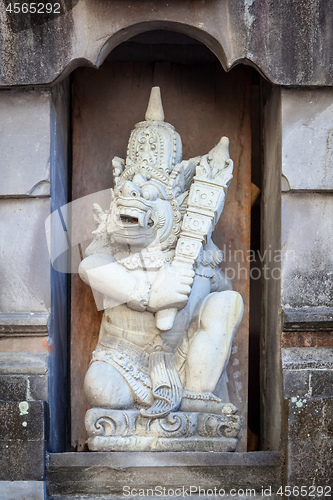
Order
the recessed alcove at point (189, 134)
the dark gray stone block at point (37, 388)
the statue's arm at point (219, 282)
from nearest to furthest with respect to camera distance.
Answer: the dark gray stone block at point (37, 388), the statue's arm at point (219, 282), the recessed alcove at point (189, 134)

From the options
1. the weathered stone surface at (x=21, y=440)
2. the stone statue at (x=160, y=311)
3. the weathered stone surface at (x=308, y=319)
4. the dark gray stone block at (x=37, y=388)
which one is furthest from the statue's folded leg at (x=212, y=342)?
the weathered stone surface at (x=21, y=440)

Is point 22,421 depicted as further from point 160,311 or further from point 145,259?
point 145,259

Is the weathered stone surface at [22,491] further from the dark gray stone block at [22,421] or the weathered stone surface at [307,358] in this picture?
the weathered stone surface at [307,358]

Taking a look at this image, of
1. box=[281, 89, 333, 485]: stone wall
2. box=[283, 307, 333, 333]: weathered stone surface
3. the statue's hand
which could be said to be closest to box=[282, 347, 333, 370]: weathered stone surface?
box=[281, 89, 333, 485]: stone wall

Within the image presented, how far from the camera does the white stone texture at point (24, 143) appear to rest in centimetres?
751

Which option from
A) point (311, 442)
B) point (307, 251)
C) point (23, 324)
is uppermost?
point (307, 251)

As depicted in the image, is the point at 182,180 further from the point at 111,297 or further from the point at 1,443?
the point at 1,443

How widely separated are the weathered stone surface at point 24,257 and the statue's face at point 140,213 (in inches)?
20.6

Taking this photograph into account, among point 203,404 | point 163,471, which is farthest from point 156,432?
A: point 203,404

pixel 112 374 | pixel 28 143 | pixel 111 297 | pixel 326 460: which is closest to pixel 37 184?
pixel 28 143

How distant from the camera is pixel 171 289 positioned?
7207 mm

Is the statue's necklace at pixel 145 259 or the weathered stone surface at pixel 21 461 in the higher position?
the statue's necklace at pixel 145 259

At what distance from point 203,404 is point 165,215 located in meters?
1.36

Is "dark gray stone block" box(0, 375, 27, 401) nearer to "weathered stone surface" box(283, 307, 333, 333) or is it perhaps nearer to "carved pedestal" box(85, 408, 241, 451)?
"carved pedestal" box(85, 408, 241, 451)
